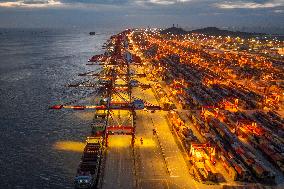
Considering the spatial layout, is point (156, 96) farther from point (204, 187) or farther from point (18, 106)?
point (204, 187)

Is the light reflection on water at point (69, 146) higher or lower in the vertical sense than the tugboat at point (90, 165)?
lower

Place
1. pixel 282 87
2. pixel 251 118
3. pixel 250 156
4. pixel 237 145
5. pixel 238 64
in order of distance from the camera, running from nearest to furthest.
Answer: pixel 250 156
pixel 237 145
pixel 251 118
pixel 282 87
pixel 238 64

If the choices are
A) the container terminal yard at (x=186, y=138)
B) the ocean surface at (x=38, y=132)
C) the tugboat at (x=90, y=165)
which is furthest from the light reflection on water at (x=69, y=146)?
the tugboat at (x=90, y=165)

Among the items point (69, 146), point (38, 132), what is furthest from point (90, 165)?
point (38, 132)

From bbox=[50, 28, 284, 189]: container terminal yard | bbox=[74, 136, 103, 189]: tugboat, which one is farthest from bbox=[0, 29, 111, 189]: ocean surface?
bbox=[50, 28, 284, 189]: container terminal yard

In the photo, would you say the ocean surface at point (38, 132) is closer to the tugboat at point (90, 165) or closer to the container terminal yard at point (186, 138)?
the tugboat at point (90, 165)

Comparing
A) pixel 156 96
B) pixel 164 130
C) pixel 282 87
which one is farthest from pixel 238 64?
pixel 164 130

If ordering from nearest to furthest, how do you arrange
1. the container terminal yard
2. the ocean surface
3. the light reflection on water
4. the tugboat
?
1. the tugboat
2. the container terminal yard
3. the ocean surface
4. the light reflection on water

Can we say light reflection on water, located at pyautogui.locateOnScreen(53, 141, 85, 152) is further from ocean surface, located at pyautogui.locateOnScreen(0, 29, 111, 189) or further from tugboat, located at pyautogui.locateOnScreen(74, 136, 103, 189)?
tugboat, located at pyautogui.locateOnScreen(74, 136, 103, 189)

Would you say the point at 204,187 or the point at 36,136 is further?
the point at 36,136

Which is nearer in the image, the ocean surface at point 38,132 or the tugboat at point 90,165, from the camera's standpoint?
the tugboat at point 90,165

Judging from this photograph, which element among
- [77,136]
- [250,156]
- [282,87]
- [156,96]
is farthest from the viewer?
[282,87]
